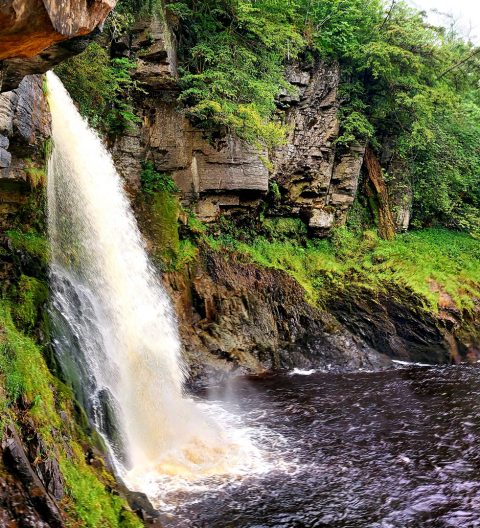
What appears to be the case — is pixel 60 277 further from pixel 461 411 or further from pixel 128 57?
pixel 461 411

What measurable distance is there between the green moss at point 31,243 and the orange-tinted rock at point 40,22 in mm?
5040

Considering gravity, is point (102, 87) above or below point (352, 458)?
above

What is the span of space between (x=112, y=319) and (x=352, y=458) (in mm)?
5511

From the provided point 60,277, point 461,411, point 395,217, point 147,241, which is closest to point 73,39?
point 60,277

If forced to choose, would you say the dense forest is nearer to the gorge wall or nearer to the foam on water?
the gorge wall

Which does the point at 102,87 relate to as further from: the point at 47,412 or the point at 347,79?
the point at 347,79

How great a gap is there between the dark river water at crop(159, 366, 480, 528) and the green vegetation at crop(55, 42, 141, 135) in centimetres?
813

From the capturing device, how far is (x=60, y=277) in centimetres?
917

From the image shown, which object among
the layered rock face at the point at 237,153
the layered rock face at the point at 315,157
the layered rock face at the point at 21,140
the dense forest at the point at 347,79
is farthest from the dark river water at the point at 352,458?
the dense forest at the point at 347,79

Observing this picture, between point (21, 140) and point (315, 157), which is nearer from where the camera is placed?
point (21, 140)

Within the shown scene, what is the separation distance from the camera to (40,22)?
147 inches

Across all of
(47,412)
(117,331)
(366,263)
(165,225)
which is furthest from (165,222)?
(47,412)

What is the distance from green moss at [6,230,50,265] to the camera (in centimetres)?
874

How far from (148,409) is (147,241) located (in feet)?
19.3
